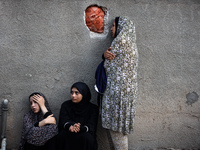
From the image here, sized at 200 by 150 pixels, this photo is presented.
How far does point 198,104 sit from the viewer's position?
3438 millimetres

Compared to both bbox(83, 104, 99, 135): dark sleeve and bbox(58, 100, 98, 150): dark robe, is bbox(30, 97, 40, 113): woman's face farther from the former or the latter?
bbox(83, 104, 99, 135): dark sleeve

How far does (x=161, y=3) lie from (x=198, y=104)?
5.18 ft

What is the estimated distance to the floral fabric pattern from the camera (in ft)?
8.98

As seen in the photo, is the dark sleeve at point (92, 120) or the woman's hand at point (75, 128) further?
the dark sleeve at point (92, 120)

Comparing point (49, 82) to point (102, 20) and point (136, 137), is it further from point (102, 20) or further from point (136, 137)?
point (136, 137)

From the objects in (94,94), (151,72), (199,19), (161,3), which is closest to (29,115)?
(94,94)

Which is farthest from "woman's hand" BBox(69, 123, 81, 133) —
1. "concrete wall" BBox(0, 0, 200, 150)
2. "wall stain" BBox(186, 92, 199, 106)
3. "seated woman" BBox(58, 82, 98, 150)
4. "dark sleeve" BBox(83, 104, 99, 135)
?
"wall stain" BBox(186, 92, 199, 106)

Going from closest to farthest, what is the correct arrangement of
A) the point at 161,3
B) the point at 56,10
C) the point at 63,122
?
the point at 63,122 < the point at 56,10 < the point at 161,3

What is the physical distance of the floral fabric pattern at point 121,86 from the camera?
2738 millimetres

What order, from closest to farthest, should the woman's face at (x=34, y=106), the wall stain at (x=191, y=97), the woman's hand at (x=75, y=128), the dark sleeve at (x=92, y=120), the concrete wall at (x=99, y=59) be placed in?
the woman's hand at (x=75, y=128) < the dark sleeve at (x=92, y=120) < the woman's face at (x=34, y=106) < the concrete wall at (x=99, y=59) < the wall stain at (x=191, y=97)

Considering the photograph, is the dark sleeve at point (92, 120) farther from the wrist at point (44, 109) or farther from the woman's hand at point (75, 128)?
the wrist at point (44, 109)

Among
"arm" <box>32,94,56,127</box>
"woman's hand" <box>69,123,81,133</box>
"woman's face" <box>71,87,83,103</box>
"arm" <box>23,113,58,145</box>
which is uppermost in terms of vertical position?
"woman's face" <box>71,87,83,103</box>

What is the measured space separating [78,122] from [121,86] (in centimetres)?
72

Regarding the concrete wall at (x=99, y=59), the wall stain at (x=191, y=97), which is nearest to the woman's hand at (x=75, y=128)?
the concrete wall at (x=99, y=59)
